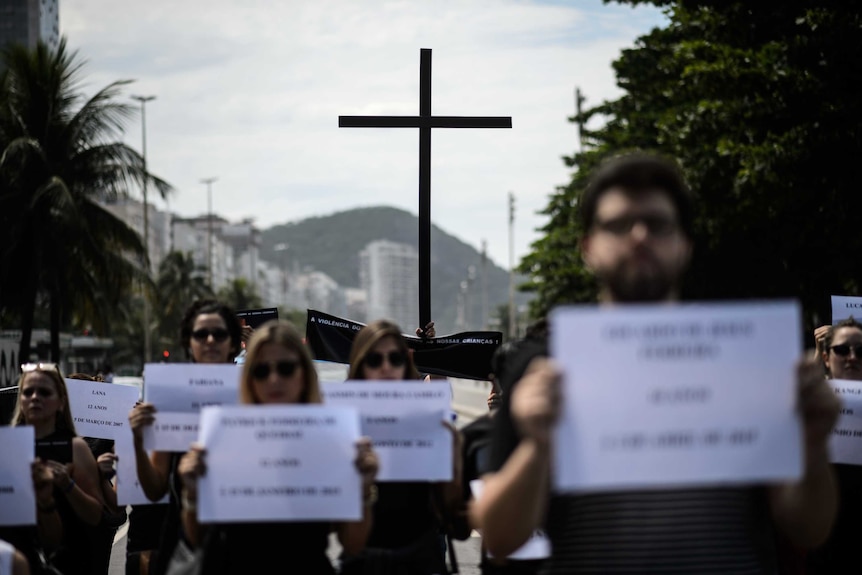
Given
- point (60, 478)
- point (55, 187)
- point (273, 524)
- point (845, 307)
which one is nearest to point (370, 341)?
point (273, 524)

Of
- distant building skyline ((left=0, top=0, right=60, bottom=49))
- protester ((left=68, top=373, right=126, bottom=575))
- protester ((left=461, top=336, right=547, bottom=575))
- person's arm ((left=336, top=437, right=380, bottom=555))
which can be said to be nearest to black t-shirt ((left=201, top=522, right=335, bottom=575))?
person's arm ((left=336, top=437, right=380, bottom=555))

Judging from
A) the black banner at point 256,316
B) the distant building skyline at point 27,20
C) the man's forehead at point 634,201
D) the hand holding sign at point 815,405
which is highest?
the distant building skyline at point 27,20

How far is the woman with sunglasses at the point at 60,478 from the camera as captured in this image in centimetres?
552

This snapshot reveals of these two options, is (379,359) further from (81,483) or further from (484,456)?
(81,483)

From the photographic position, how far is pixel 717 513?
292cm

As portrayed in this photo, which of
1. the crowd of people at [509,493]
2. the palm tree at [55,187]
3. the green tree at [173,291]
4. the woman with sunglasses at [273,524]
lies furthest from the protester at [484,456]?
the green tree at [173,291]

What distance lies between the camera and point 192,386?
5387 millimetres

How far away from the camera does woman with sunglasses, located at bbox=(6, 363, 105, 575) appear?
5516 mm

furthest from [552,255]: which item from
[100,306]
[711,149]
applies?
[711,149]

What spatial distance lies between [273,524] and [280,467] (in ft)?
0.83

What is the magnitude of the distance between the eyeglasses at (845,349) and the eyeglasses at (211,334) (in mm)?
2891

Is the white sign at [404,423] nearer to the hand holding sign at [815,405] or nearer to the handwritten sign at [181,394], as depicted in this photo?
the handwritten sign at [181,394]

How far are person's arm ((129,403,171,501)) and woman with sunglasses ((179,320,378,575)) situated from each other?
1171 mm

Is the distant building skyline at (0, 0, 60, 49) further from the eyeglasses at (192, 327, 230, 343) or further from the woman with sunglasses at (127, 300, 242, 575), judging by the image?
the eyeglasses at (192, 327, 230, 343)
